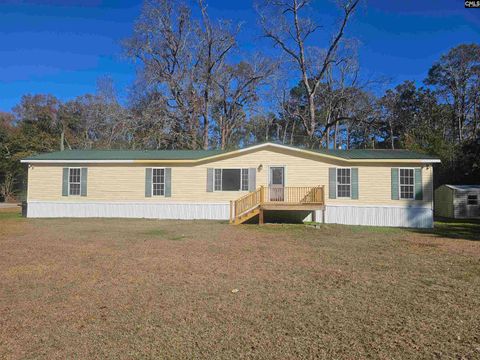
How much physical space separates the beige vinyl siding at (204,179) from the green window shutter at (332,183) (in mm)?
156

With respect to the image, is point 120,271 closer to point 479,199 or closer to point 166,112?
point 479,199

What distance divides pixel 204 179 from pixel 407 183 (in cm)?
950

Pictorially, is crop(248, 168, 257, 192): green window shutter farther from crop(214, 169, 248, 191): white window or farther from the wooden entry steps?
the wooden entry steps

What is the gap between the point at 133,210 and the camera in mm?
17422

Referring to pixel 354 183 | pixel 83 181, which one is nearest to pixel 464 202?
pixel 354 183

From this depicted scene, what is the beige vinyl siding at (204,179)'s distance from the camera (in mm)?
16000

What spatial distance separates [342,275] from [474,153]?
76.7 feet

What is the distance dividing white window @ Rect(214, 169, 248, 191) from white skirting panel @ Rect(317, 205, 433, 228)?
413cm

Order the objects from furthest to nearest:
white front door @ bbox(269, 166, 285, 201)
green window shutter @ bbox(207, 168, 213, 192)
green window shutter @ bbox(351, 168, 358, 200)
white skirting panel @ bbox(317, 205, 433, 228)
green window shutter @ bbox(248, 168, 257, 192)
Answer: green window shutter @ bbox(207, 168, 213, 192) → green window shutter @ bbox(248, 168, 257, 192) → white front door @ bbox(269, 166, 285, 201) → green window shutter @ bbox(351, 168, 358, 200) → white skirting panel @ bbox(317, 205, 433, 228)

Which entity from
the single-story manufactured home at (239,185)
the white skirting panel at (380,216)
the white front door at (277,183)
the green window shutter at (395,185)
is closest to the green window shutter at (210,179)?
the single-story manufactured home at (239,185)

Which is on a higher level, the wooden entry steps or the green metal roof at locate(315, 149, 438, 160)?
the green metal roof at locate(315, 149, 438, 160)

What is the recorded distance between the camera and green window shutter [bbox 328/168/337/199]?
16266 millimetres

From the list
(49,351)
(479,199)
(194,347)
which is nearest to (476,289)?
(194,347)

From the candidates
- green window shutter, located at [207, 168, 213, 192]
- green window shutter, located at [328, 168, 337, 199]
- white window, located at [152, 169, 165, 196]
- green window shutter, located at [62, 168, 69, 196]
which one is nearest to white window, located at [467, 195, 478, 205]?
green window shutter, located at [328, 168, 337, 199]
